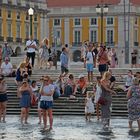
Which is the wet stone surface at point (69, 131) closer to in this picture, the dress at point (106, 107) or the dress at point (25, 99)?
the dress at point (106, 107)

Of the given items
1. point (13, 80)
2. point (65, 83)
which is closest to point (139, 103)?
point (65, 83)

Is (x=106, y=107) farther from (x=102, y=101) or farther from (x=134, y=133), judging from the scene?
(x=134, y=133)

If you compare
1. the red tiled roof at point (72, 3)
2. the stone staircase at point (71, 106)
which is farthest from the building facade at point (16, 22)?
the stone staircase at point (71, 106)

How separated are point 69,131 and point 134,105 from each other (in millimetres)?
1966

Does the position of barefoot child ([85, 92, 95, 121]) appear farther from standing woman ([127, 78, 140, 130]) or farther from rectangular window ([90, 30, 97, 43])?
rectangular window ([90, 30, 97, 43])

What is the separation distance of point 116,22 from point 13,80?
7280cm

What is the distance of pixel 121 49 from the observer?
10244cm

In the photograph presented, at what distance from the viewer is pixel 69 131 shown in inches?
779

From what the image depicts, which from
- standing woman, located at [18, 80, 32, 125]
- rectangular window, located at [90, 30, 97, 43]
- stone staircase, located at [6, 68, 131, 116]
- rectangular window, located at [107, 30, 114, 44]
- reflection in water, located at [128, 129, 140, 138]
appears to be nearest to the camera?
reflection in water, located at [128, 129, 140, 138]

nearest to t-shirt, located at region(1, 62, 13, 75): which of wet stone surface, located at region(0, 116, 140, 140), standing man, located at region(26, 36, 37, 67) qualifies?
standing man, located at region(26, 36, 37, 67)

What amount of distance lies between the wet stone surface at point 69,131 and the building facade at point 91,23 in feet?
255

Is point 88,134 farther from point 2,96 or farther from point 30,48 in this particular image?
point 30,48

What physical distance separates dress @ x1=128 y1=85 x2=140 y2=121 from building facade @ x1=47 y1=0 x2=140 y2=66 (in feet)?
262

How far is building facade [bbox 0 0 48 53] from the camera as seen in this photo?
81.4 m
